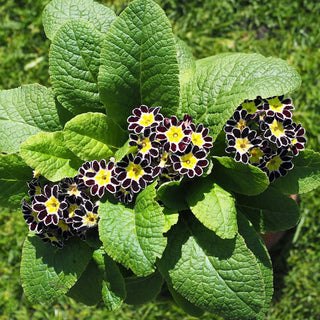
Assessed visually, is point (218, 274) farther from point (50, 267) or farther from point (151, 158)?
point (50, 267)

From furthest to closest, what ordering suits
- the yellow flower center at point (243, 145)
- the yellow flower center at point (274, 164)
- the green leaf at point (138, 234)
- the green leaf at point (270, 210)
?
the green leaf at point (270, 210)
the yellow flower center at point (274, 164)
the yellow flower center at point (243, 145)
the green leaf at point (138, 234)

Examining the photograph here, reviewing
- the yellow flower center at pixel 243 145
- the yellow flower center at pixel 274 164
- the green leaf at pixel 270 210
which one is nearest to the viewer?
the yellow flower center at pixel 243 145

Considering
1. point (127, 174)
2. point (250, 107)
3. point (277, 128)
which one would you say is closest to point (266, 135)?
point (277, 128)

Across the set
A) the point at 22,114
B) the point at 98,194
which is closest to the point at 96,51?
the point at 22,114

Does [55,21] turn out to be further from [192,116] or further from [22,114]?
[192,116]

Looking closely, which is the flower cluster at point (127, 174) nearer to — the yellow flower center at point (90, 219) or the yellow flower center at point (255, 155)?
the yellow flower center at point (90, 219)

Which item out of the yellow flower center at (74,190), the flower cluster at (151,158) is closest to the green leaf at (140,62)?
the flower cluster at (151,158)

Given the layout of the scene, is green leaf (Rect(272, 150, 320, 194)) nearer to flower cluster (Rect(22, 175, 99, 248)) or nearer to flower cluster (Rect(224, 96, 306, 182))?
flower cluster (Rect(224, 96, 306, 182))
